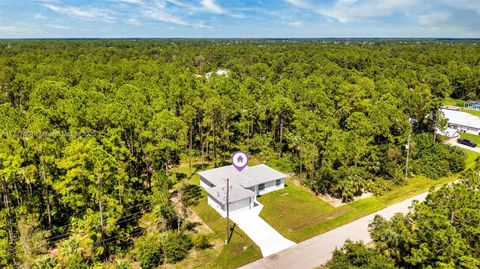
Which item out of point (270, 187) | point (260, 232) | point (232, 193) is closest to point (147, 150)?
point (232, 193)

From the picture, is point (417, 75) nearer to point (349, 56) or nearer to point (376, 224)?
point (349, 56)

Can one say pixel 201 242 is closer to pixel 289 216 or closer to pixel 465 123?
pixel 289 216

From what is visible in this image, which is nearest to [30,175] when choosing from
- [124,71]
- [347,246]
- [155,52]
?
[347,246]

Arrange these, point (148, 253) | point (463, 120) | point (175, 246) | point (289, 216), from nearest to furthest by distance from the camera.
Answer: point (148, 253) < point (175, 246) < point (289, 216) < point (463, 120)

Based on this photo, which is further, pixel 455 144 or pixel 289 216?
pixel 455 144

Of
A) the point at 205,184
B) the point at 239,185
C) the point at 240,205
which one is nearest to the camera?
the point at 240,205

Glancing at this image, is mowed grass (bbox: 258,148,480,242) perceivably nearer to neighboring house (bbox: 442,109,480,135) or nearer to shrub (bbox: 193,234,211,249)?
shrub (bbox: 193,234,211,249)
